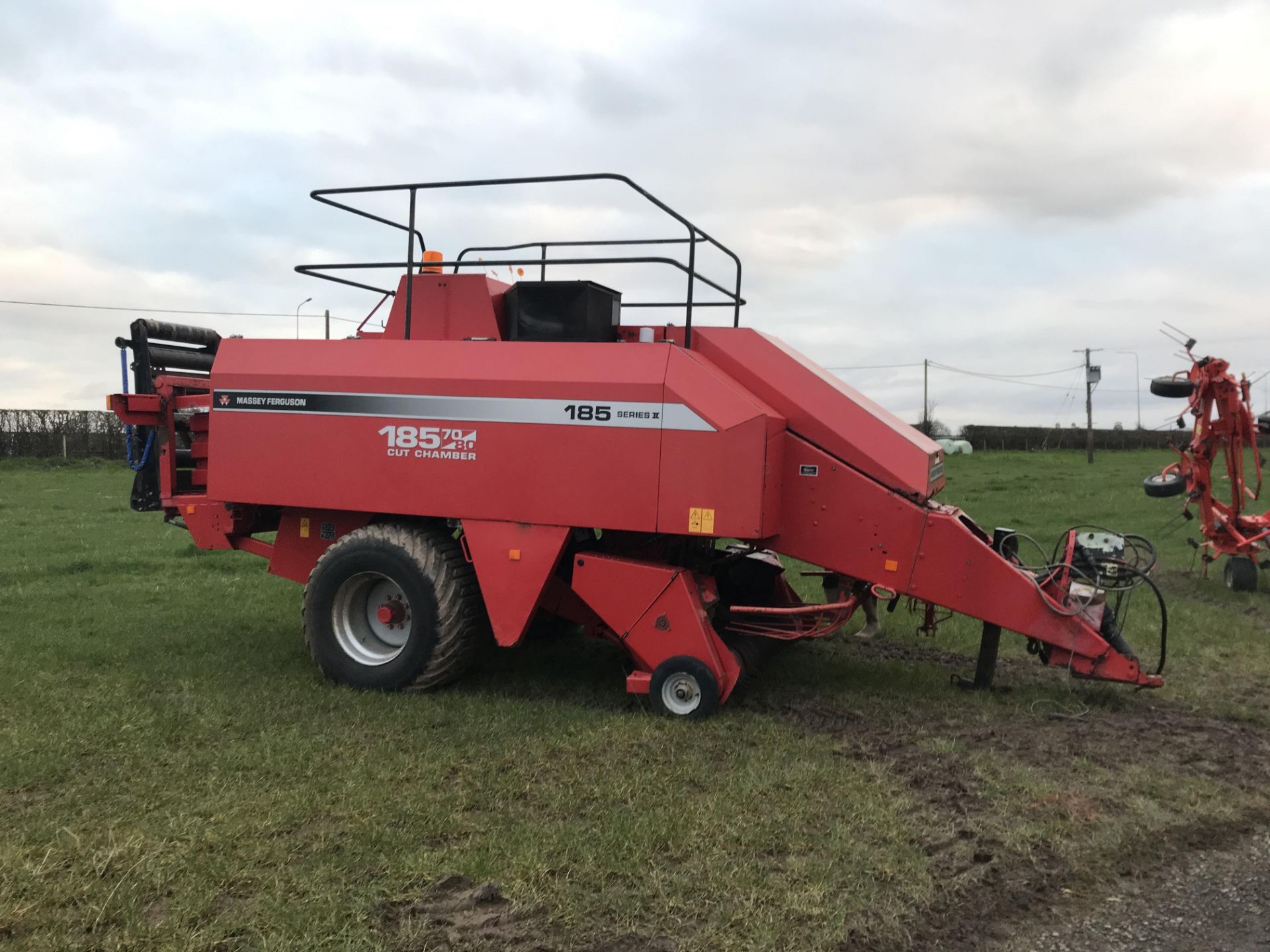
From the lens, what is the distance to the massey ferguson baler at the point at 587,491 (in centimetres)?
584

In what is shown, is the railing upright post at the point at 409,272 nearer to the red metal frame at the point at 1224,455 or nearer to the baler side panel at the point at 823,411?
the baler side panel at the point at 823,411

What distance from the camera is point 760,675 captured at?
22.4 ft

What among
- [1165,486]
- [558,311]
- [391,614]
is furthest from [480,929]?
[1165,486]

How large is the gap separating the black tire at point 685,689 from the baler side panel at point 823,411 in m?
1.52

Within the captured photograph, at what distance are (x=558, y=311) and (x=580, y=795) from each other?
3.06 m

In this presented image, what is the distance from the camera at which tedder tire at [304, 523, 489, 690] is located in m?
6.20

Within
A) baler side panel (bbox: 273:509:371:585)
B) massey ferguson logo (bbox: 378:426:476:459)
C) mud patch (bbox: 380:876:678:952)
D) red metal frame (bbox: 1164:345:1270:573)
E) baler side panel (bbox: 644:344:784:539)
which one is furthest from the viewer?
red metal frame (bbox: 1164:345:1270:573)

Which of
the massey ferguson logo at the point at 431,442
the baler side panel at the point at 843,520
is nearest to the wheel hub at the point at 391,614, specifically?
the massey ferguson logo at the point at 431,442

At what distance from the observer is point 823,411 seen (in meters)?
6.09

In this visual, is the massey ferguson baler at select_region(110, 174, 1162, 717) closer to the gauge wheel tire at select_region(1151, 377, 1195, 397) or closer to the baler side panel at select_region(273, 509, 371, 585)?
the baler side panel at select_region(273, 509, 371, 585)

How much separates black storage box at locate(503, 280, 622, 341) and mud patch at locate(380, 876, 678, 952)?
362cm

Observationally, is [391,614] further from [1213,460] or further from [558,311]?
[1213,460]

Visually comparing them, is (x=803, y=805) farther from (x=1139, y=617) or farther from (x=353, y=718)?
(x=1139, y=617)

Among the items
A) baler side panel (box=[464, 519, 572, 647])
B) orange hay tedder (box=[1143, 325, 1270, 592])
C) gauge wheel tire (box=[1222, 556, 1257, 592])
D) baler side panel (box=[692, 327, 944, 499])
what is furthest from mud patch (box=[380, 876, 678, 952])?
gauge wheel tire (box=[1222, 556, 1257, 592])
